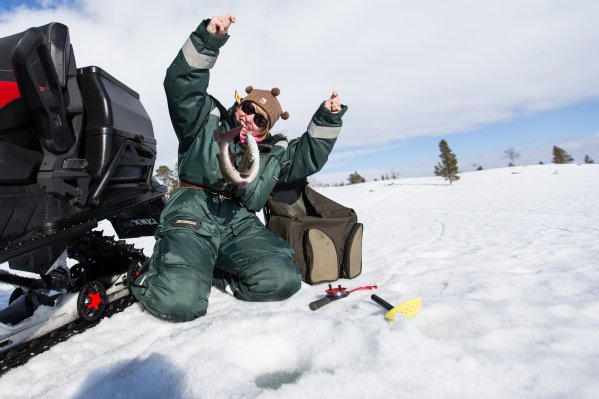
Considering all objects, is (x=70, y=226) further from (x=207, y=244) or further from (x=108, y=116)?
(x=207, y=244)

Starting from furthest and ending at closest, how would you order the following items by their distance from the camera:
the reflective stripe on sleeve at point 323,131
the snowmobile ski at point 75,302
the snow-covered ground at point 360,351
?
1. the reflective stripe on sleeve at point 323,131
2. the snowmobile ski at point 75,302
3. the snow-covered ground at point 360,351

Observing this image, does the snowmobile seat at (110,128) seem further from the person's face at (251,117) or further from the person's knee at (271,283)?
the person's knee at (271,283)

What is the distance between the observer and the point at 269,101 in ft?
10.1

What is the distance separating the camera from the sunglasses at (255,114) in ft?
10.1

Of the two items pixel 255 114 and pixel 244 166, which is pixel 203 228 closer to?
pixel 244 166

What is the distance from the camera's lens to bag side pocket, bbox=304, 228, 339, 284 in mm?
2887

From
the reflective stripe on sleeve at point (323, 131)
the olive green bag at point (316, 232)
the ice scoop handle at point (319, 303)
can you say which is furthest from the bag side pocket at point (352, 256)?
the reflective stripe on sleeve at point (323, 131)

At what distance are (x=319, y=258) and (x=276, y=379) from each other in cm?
154

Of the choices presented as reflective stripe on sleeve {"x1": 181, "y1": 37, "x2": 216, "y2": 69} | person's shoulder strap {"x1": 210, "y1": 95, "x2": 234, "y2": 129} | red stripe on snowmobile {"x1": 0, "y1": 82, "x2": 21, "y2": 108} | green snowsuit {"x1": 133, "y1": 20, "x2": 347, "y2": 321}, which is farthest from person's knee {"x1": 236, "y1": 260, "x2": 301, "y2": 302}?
red stripe on snowmobile {"x1": 0, "y1": 82, "x2": 21, "y2": 108}

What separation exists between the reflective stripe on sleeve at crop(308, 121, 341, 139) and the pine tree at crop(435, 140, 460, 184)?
38.4 meters

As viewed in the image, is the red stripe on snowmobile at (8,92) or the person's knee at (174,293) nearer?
the red stripe on snowmobile at (8,92)

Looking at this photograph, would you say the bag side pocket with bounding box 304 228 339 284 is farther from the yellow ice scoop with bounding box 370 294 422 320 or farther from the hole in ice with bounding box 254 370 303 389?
the hole in ice with bounding box 254 370 303 389

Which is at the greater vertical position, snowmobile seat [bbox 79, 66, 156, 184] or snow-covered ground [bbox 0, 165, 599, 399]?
snowmobile seat [bbox 79, 66, 156, 184]

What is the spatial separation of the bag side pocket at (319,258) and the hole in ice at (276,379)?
4.73ft
